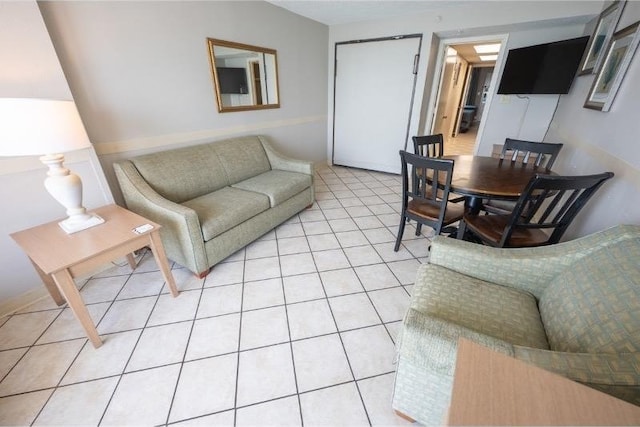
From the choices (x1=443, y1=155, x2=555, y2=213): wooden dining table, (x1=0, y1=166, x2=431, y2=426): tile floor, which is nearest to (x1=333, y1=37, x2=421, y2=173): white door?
(x1=443, y1=155, x2=555, y2=213): wooden dining table

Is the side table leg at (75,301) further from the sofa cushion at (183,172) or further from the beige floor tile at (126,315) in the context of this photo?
the sofa cushion at (183,172)

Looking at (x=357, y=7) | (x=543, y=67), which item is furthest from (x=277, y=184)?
(x=543, y=67)

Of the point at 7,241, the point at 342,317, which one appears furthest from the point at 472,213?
the point at 7,241

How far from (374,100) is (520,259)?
3522mm

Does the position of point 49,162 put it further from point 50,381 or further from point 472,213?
point 472,213

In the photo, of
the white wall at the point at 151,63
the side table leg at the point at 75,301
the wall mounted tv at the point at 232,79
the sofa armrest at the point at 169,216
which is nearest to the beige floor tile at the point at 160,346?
the side table leg at the point at 75,301

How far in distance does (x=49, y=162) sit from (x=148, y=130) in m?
0.93

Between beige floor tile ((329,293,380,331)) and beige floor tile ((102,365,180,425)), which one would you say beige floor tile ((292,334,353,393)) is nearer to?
beige floor tile ((329,293,380,331))

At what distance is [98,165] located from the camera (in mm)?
1844

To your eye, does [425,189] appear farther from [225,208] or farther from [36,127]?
[36,127]

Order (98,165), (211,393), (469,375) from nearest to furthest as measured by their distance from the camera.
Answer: (469,375), (211,393), (98,165)

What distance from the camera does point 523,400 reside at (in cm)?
50

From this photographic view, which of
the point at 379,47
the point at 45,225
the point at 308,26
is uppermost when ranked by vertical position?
the point at 308,26

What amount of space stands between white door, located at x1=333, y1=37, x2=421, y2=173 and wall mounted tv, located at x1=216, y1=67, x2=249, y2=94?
6.27 feet
